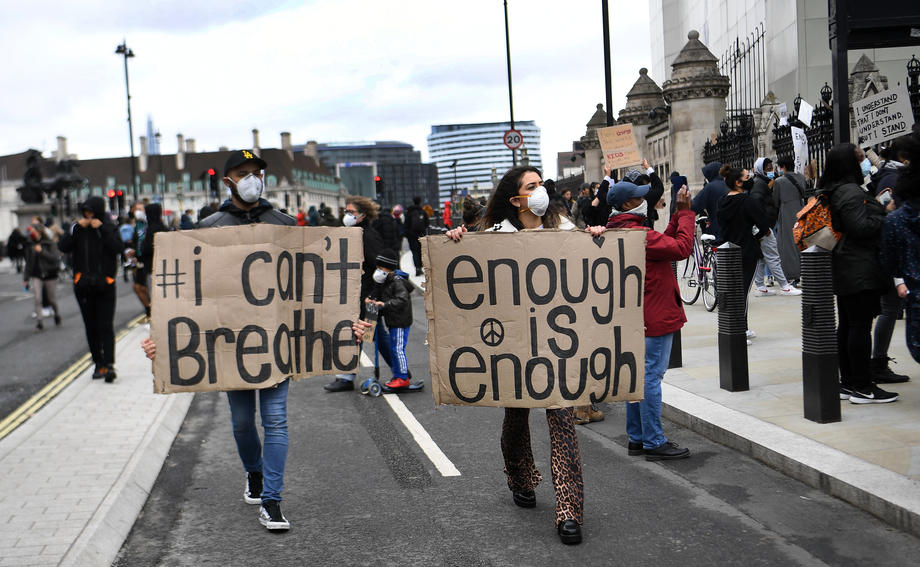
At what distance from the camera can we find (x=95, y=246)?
33.6 feet

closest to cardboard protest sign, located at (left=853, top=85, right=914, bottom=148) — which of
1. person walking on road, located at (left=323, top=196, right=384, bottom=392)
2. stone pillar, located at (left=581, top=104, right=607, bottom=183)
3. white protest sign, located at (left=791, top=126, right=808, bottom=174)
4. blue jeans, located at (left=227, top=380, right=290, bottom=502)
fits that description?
white protest sign, located at (left=791, top=126, right=808, bottom=174)

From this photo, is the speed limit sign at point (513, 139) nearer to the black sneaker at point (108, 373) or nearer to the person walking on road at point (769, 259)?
the person walking on road at point (769, 259)

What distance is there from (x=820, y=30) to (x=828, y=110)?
17.5 meters

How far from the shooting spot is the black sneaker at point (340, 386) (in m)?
9.62

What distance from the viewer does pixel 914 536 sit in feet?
15.1

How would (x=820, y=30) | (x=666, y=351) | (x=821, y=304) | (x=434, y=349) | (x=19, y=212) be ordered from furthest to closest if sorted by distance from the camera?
(x=19, y=212), (x=820, y=30), (x=821, y=304), (x=666, y=351), (x=434, y=349)

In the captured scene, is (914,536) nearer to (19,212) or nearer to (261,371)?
(261,371)

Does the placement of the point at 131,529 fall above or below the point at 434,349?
below

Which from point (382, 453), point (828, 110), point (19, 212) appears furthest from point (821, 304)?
point (19, 212)

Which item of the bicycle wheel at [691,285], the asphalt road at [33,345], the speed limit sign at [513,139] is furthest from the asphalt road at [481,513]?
the speed limit sign at [513,139]

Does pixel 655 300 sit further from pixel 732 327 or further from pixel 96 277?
pixel 96 277

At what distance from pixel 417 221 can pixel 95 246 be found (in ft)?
43.6

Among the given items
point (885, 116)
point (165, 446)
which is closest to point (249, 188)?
point (165, 446)

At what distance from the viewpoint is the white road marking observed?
6344 mm
